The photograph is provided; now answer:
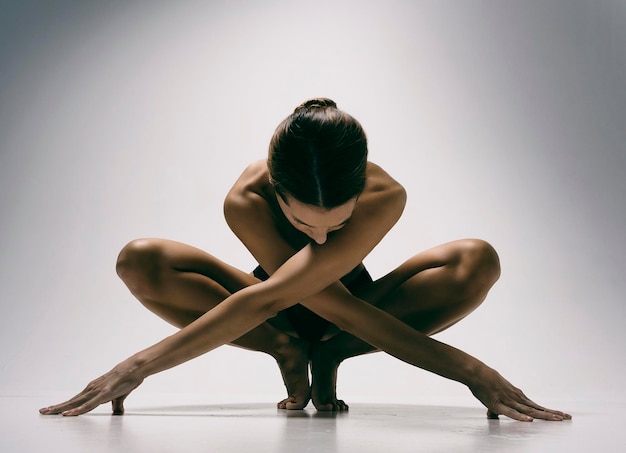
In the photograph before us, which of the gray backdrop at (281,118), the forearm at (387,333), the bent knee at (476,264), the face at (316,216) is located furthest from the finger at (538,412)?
the gray backdrop at (281,118)

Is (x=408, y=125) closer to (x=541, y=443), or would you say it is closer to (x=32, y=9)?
(x=32, y=9)

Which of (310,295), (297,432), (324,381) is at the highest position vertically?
(310,295)

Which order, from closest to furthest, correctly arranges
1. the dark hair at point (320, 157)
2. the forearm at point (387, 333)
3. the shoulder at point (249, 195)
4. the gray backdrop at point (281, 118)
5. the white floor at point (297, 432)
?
the white floor at point (297, 432)
the dark hair at point (320, 157)
the forearm at point (387, 333)
the shoulder at point (249, 195)
the gray backdrop at point (281, 118)

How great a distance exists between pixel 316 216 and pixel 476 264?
0.46 m

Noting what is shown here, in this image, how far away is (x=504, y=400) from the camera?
1.46 metres

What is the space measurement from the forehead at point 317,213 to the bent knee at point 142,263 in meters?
0.37

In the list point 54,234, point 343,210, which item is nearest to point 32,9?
point 54,234

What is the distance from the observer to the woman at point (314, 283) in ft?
4.59

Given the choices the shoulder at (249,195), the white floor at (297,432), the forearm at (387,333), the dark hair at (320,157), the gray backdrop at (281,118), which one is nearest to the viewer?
the white floor at (297,432)

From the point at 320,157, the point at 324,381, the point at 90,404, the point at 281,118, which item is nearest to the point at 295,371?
the point at 324,381

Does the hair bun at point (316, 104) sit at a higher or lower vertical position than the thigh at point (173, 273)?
higher

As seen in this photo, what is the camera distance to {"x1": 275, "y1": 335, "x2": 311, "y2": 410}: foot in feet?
5.66

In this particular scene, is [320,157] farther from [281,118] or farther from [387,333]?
[281,118]

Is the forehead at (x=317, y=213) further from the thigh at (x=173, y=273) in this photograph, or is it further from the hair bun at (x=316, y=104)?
the thigh at (x=173, y=273)
